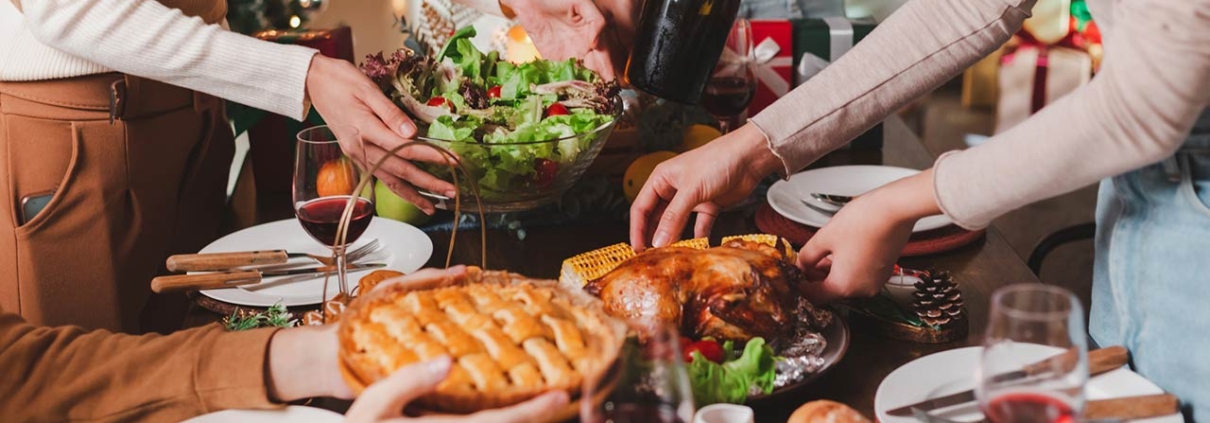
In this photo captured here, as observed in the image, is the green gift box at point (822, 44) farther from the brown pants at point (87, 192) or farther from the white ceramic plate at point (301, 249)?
the brown pants at point (87, 192)

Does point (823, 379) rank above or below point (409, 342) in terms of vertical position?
below

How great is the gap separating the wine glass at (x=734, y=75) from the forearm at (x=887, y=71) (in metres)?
0.52

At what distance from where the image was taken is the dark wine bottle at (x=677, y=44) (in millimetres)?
1852

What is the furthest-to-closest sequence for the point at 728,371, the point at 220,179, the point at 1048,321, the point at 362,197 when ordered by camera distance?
1. the point at 220,179
2. the point at 362,197
3. the point at 728,371
4. the point at 1048,321

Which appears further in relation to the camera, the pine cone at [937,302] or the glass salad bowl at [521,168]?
the glass salad bowl at [521,168]

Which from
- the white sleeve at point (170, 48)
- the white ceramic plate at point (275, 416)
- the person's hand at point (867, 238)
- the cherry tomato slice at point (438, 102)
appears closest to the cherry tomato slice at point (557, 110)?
the cherry tomato slice at point (438, 102)

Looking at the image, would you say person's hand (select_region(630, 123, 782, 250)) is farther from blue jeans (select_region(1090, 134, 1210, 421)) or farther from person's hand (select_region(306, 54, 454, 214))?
blue jeans (select_region(1090, 134, 1210, 421))

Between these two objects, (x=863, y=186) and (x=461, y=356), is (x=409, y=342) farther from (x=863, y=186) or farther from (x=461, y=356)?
(x=863, y=186)

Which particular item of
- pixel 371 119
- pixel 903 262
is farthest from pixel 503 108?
pixel 903 262

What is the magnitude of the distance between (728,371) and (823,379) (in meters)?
0.17

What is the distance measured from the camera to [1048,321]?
0.84m

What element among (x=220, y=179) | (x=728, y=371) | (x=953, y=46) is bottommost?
(x=220, y=179)

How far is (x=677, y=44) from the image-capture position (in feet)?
6.09

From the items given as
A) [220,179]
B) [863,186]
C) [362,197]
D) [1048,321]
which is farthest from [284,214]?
[1048,321]
